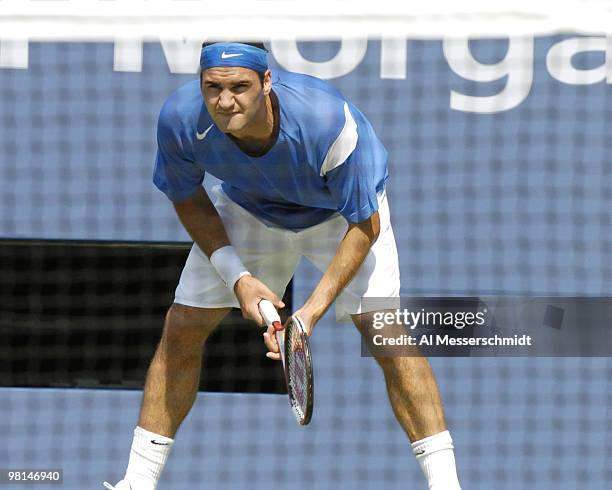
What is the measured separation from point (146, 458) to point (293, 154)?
95cm

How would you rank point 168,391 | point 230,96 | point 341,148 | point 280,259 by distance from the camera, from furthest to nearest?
point 280,259
point 168,391
point 341,148
point 230,96

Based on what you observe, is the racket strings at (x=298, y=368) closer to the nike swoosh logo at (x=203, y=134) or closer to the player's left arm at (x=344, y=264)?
the player's left arm at (x=344, y=264)

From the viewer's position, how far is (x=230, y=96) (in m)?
4.18

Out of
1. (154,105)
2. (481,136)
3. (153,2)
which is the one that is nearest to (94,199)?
(154,105)

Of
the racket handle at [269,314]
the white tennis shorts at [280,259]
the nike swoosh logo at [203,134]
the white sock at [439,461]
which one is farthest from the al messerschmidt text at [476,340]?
the nike swoosh logo at [203,134]

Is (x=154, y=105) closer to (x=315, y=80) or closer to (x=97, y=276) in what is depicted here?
(x=97, y=276)

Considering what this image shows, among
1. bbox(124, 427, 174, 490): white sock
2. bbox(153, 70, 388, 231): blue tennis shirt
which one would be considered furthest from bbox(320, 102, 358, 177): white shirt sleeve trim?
bbox(124, 427, 174, 490): white sock

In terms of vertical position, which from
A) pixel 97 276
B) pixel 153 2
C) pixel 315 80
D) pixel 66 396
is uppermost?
pixel 153 2

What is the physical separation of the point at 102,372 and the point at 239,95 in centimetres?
191

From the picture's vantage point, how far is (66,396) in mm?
5691

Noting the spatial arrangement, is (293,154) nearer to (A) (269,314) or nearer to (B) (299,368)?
(A) (269,314)

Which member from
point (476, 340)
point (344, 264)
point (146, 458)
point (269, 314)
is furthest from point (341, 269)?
point (476, 340)

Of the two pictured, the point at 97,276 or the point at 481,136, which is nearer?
the point at 481,136

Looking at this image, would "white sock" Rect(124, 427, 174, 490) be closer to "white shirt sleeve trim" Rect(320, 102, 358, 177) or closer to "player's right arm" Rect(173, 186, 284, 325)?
"player's right arm" Rect(173, 186, 284, 325)
